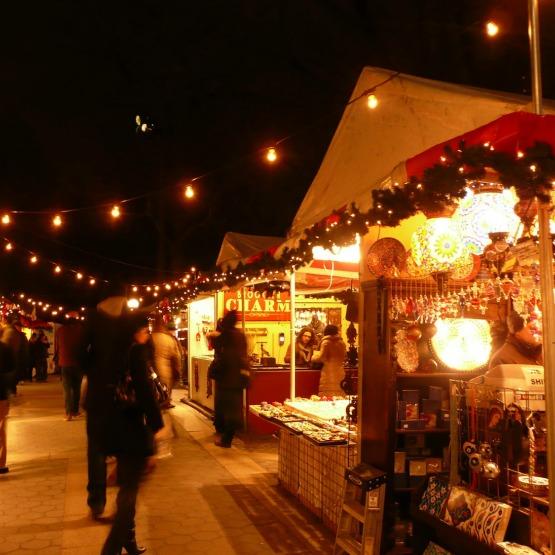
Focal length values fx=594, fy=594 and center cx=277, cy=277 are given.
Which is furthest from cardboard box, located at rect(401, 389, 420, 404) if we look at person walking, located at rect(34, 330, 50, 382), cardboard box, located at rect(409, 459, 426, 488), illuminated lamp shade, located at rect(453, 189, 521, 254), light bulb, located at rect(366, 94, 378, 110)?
person walking, located at rect(34, 330, 50, 382)

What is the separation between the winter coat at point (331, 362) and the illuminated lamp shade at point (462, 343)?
4.86 meters

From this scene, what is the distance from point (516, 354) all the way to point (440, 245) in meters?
1.69

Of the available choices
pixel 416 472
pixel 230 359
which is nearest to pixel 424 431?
pixel 416 472

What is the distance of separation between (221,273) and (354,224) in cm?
427

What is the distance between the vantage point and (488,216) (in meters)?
3.76

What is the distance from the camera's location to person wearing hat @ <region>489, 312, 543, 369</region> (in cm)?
512

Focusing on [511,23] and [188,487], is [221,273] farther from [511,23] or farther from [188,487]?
[511,23]

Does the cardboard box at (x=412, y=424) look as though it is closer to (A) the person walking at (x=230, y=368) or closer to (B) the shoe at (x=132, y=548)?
(B) the shoe at (x=132, y=548)

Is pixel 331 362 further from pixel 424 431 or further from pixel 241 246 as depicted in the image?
pixel 424 431

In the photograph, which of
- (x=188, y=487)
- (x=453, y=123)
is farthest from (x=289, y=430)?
(x=453, y=123)

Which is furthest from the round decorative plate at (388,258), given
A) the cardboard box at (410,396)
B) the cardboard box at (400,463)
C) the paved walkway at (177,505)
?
the paved walkway at (177,505)

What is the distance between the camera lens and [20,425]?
435 inches

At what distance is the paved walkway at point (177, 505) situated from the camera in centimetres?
503

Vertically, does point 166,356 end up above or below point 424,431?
above
